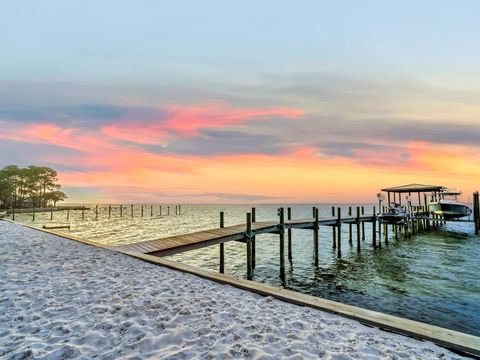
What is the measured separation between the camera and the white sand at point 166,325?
345 cm

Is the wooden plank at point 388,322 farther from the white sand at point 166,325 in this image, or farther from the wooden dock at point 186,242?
the wooden dock at point 186,242

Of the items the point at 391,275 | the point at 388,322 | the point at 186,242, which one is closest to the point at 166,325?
the point at 388,322

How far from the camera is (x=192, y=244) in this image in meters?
11.5

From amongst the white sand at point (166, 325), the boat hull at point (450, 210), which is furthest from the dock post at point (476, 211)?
the white sand at point (166, 325)

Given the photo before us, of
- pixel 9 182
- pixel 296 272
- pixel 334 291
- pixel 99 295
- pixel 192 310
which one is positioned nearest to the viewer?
pixel 192 310

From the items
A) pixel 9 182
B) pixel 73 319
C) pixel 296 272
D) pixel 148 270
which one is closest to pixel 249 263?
pixel 296 272

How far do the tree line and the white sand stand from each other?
3214 inches

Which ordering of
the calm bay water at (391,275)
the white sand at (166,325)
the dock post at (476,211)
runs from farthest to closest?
the dock post at (476,211), the calm bay water at (391,275), the white sand at (166,325)

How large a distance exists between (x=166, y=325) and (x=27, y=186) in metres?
88.0

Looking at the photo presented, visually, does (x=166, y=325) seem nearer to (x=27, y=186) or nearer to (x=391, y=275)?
(x=391, y=275)

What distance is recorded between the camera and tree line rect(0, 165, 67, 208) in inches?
2778

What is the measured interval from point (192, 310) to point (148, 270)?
10.4 ft

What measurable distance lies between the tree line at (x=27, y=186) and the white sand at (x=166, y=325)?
3214 inches

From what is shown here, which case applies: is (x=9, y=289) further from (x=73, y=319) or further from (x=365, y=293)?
(x=365, y=293)
